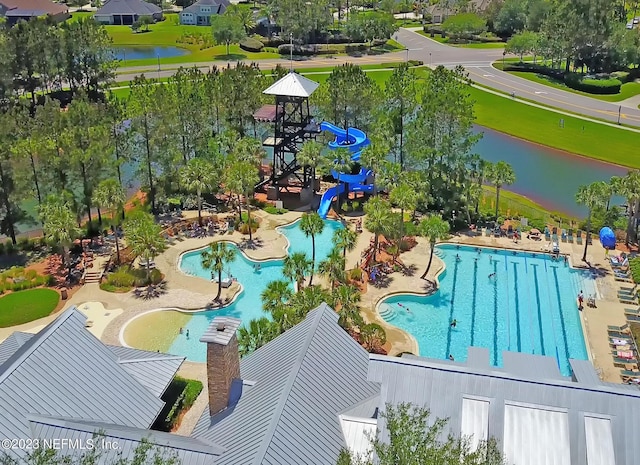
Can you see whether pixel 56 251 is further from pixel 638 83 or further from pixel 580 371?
pixel 638 83

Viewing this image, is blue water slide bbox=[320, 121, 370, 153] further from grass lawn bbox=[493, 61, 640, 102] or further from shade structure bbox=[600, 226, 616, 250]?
grass lawn bbox=[493, 61, 640, 102]

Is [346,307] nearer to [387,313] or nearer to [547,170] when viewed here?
[387,313]

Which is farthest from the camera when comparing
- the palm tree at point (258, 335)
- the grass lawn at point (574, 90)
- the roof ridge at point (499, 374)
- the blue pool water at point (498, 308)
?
the grass lawn at point (574, 90)

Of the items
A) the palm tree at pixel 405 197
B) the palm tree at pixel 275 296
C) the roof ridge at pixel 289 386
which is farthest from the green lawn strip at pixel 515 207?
the roof ridge at pixel 289 386

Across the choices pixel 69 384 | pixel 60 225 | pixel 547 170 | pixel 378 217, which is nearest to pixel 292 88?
pixel 378 217

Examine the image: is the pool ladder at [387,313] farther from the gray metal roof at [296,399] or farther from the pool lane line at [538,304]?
the gray metal roof at [296,399]

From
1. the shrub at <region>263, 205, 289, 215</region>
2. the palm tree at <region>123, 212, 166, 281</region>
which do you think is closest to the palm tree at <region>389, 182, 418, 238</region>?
the shrub at <region>263, 205, 289, 215</region>
